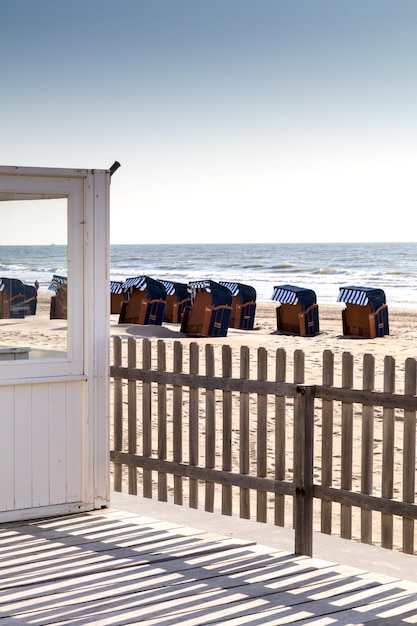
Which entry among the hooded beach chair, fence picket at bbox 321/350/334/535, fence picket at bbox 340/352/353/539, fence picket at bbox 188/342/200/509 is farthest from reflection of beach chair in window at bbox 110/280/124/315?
fence picket at bbox 340/352/353/539

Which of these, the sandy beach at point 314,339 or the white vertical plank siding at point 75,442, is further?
the sandy beach at point 314,339

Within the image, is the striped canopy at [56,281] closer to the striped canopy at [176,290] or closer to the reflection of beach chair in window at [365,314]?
the reflection of beach chair in window at [365,314]

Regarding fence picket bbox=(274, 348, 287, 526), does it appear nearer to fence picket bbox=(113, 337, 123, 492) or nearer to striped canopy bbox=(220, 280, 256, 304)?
fence picket bbox=(113, 337, 123, 492)

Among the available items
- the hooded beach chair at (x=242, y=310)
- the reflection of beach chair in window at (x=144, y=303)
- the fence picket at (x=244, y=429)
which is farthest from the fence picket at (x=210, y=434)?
the hooded beach chair at (x=242, y=310)

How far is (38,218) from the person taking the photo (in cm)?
585

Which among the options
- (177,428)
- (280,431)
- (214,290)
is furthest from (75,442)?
(214,290)

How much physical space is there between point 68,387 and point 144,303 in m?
16.2

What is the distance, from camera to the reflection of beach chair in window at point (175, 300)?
24.0 m

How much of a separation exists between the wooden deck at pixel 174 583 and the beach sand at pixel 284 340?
3.91ft

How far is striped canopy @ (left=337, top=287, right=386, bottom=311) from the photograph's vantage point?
2114 cm

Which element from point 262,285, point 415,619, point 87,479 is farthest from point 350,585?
point 262,285

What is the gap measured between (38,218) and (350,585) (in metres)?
2.93

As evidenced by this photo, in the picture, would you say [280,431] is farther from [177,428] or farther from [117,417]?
[117,417]

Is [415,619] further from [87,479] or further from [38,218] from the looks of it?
[38,218]
